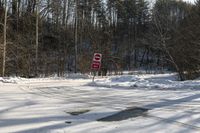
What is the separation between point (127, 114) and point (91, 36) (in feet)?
159

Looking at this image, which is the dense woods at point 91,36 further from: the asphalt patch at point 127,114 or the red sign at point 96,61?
the asphalt patch at point 127,114

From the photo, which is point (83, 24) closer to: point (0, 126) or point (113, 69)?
point (113, 69)

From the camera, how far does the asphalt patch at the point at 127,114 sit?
8.51m

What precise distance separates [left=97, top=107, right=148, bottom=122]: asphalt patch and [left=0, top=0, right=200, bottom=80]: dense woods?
21092 mm

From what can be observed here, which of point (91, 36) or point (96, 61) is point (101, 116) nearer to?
point (96, 61)

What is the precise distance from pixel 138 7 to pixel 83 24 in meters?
28.8

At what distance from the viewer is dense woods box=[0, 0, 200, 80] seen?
3294 cm

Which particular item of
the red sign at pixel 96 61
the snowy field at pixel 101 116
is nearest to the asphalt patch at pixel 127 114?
the snowy field at pixel 101 116

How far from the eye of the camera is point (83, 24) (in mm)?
60312

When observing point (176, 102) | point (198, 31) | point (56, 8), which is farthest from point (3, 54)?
point (56, 8)

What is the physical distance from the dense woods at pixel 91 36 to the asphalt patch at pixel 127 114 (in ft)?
69.2

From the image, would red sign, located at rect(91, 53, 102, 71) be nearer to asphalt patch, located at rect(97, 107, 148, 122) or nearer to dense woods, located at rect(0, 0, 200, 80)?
dense woods, located at rect(0, 0, 200, 80)

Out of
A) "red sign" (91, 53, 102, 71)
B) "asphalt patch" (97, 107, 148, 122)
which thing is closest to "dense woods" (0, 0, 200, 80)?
"red sign" (91, 53, 102, 71)

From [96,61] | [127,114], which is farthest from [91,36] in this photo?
[127,114]
